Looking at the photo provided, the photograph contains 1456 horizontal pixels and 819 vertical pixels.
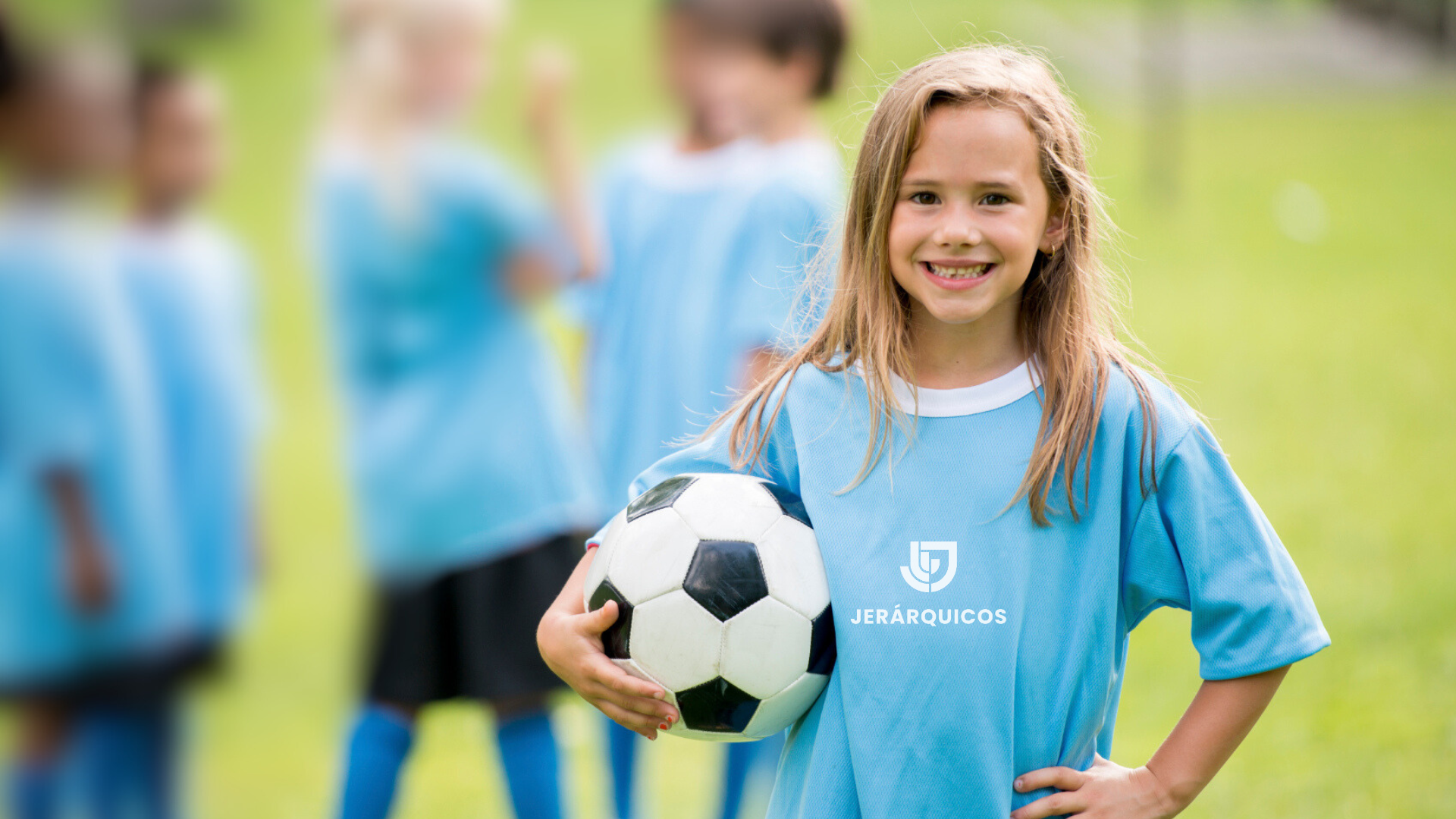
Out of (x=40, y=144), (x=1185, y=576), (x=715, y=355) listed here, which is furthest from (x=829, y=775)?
(x=40, y=144)

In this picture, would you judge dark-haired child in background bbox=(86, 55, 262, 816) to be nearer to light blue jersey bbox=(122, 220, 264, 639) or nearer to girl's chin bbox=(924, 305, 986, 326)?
light blue jersey bbox=(122, 220, 264, 639)

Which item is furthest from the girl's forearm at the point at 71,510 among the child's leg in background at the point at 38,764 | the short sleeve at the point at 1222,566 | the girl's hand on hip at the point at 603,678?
the short sleeve at the point at 1222,566

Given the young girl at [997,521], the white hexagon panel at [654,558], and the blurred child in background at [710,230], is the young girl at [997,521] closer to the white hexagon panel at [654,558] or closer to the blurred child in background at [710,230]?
the white hexagon panel at [654,558]

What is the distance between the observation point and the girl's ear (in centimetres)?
187

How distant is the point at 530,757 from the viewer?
2.78 m

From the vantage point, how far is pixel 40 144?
2527 mm

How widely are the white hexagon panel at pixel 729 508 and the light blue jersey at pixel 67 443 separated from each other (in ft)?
4.29

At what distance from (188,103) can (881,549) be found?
1900 mm

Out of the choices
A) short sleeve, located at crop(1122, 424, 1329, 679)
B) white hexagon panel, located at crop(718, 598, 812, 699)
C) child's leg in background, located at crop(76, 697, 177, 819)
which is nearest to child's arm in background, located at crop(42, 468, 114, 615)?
child's leg in background, located at crop(76, 697, 177, 819)

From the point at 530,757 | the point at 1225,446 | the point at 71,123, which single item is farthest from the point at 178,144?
the point at 1225,446

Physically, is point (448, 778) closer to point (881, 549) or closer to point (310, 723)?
point (310, 723)

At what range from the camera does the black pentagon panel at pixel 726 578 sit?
1.81m

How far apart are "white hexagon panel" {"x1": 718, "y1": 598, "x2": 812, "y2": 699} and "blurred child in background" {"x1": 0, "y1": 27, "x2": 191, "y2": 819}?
143 cm

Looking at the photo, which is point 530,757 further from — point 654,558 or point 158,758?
point 654,558
